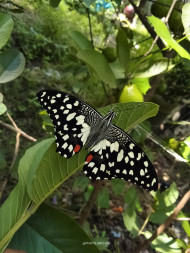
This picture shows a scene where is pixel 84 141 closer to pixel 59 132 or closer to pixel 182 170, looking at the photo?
pixel 59 132

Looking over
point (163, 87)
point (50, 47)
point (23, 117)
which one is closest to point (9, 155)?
point (23, 117)

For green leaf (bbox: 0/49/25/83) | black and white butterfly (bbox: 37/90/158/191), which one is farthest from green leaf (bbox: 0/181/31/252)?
green leaf (bbox: 0/49/25/83)

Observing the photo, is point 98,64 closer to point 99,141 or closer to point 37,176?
point 99,141

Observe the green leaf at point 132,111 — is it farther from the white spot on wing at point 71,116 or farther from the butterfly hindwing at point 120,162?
the white spot on wing at point 71,116

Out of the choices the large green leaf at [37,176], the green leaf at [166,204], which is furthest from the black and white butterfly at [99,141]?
the green leaf at [166,204]

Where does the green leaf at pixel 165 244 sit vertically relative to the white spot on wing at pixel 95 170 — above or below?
below

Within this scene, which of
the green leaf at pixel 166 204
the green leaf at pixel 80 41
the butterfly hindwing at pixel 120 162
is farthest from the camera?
the green leaf at pixel 166 204

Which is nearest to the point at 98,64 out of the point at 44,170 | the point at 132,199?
the point at 44,170

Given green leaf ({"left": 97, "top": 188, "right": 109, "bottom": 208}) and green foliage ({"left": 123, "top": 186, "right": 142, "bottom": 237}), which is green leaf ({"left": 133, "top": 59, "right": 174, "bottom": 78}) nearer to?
green foliage ({"left": 123, "top": 186, "right": 142, "bottom": 237})
